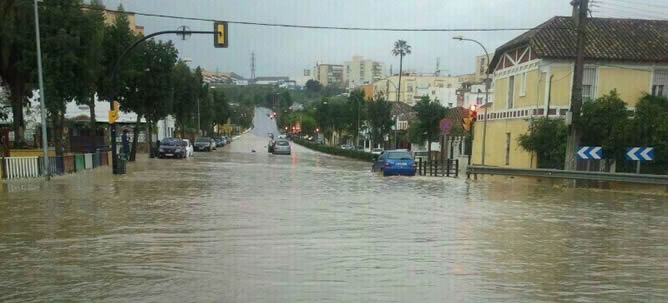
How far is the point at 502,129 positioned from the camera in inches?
1417

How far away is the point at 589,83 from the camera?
102 ft

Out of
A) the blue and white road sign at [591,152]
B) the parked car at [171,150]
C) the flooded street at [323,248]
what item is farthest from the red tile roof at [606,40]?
the parked car at [171,150]

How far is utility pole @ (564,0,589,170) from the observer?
22.6 m

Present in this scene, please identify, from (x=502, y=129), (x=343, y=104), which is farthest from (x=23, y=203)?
(x=343, y=104)

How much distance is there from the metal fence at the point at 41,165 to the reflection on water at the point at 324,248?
4462mm

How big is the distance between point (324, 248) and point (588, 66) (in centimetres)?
2654

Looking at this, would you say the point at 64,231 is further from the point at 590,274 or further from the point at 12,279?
the point at 590,274

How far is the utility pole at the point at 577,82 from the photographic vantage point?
2264 cm

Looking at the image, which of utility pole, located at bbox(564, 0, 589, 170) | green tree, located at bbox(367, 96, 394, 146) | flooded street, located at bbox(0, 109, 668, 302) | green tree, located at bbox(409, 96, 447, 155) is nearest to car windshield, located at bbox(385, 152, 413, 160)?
utility pole, located at bbox(564, 0, 589, 170)

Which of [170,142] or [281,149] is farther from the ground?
[170,142]

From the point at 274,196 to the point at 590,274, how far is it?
11304 millimetres

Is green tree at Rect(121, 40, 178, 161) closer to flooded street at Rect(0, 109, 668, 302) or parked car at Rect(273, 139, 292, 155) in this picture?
parked car at Rect(273, 139, 292, 155)

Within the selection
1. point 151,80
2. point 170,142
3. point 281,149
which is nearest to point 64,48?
point 151,80

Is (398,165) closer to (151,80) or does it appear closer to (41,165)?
(41,165)
